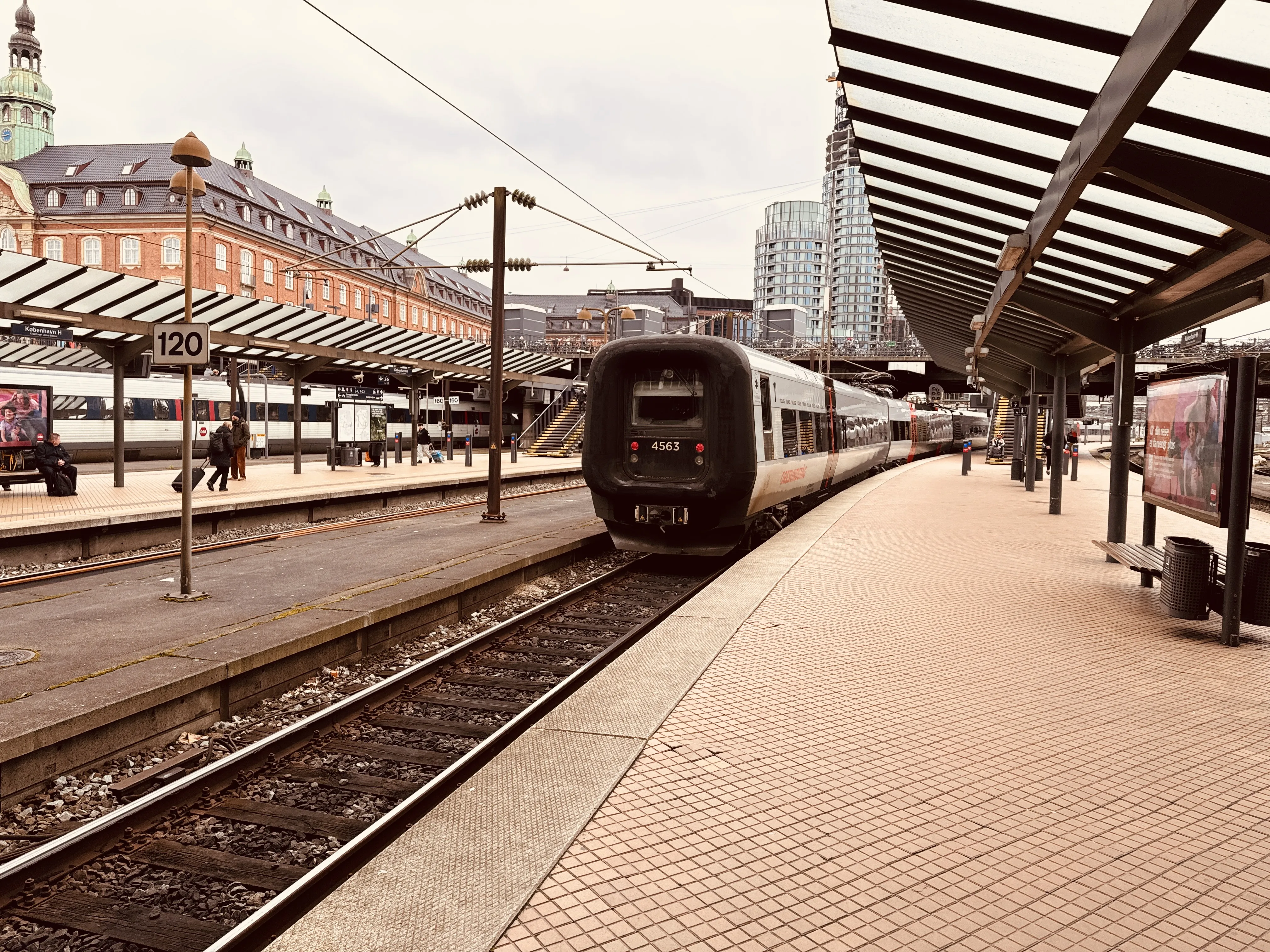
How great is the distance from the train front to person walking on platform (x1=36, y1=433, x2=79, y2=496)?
997 centimetres

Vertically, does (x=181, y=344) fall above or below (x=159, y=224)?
below

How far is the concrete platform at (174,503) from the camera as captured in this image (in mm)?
11312

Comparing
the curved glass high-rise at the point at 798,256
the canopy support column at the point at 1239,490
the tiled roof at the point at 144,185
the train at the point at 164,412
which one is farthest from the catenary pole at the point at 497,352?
the curved glass high-rise at the point at 798,256

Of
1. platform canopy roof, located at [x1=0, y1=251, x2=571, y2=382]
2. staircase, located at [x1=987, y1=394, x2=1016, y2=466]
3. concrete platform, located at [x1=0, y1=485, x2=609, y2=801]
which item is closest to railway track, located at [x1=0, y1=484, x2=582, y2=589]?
concrete platform, located at [x1=0, y1=485, x2=609, y2=801]

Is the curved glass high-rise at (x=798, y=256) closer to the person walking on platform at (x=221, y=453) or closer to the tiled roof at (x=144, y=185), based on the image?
the tiled roof at (x=144, y=185)

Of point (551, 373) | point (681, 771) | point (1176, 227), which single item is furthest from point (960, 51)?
point (551, 373)

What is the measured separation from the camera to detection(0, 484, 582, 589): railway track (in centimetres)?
951

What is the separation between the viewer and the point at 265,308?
18.2 meters

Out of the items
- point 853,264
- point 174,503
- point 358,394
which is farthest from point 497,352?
point 853,264

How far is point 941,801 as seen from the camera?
379 cm

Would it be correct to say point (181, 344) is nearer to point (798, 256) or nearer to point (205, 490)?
point (205, 490)

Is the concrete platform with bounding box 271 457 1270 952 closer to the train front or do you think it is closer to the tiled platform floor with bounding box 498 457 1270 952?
the tiled platform floor with bounding box 498 457 1270 952

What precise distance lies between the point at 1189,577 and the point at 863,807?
5.13m

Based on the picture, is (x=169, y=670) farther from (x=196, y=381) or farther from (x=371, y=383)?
(x=371, y=383)
